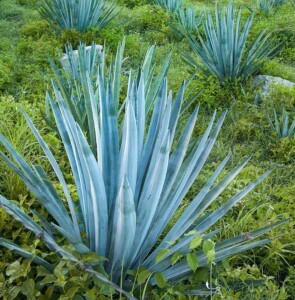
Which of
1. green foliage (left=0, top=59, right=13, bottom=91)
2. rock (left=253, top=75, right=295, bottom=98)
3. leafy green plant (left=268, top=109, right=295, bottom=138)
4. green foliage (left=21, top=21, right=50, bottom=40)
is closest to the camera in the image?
leafy green plant (left=268, top=109, right=295, bottom=138)

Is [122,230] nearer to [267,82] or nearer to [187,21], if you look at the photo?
[267,82]

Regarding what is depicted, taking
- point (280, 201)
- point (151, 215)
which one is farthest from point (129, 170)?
point (280, 201)

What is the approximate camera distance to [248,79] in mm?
5105

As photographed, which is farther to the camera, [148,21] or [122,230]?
[148,21]

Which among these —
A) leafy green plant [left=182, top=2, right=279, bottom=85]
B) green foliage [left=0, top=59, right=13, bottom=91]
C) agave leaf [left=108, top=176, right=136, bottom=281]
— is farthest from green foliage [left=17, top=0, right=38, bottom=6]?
agave leaf [left=108, top=176, right=136, bottom=281]

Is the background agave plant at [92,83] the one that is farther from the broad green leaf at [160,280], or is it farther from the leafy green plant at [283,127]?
the leafy green plant at [283,127]

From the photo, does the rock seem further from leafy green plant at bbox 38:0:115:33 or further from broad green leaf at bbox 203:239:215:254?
broad green leaf at bbox 203:239:215:254

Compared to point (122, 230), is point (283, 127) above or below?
below

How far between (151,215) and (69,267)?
388 mm

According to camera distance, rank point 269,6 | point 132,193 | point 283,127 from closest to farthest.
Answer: point 132,193, point 283,127, point 269,6

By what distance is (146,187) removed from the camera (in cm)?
188

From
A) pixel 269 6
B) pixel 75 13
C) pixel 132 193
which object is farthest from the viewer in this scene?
pixel 269 6

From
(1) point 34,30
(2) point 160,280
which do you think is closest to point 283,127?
(2) point 160,280

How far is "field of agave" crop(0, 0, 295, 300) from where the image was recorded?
5.90 ft
